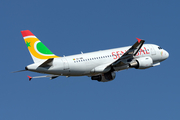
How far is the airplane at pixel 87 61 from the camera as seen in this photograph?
1922 inches

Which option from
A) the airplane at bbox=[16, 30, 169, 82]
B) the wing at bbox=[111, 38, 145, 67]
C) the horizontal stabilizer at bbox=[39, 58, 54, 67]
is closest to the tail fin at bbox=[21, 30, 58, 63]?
the airplane at bbox=[16, 30, 169, 82]

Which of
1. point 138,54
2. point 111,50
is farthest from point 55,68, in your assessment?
point 138,54

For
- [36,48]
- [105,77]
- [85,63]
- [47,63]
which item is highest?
[36,48]

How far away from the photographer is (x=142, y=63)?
172 feet

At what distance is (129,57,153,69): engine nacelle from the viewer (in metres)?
52.4

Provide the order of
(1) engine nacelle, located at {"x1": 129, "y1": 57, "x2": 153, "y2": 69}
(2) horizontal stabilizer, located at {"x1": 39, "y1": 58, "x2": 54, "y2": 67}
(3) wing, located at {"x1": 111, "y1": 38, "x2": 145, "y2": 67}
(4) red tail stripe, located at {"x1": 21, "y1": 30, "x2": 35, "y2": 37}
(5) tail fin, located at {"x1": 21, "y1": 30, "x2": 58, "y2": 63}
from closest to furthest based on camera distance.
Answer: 1. (2) horizontal stabilizer, located at {"x1": 39, "y1": 58, "x2": 54, "y2": 67}
2. (3) wing, located at {"x1": 111, "y1": 38, "x2": 145, "y2": 67}
3. (5) tail fin, located at {"x1": 21, "y1": 30, "x2": 58, "y2": 63}
4. (4) red tail stripe, located at {"x1": 21, "y1": 30, "x2": 35, "y2": 37}
5. (1) engine nacelle, located at {"x1": 129, "y1": 57, "x2": 153, "y2": 69}

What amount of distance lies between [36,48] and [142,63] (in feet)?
50.1

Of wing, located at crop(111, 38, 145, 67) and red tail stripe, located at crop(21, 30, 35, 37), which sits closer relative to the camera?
wing, located at crop(111, 38, 145, 67)

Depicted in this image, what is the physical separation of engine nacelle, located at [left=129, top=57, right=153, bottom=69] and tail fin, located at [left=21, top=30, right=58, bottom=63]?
11.7 meters

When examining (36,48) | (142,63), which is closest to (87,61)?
(36,48)

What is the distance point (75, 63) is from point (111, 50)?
6.71 metres

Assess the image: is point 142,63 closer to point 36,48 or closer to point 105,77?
point 105,77

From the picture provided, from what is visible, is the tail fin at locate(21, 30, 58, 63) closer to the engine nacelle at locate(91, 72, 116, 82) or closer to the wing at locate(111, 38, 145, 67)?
the engine nacelle at locate(91, 72, 116, 82)

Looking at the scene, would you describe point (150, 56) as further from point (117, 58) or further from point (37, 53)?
point (37, 53)
